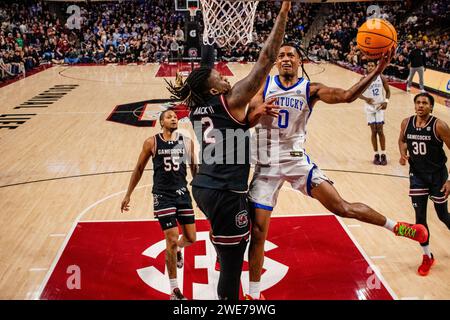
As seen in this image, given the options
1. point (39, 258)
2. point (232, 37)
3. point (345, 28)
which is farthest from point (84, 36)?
point (39, 258)

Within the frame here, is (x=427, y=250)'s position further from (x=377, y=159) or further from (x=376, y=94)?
(x=376, y=94)

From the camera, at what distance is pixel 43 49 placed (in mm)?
23219

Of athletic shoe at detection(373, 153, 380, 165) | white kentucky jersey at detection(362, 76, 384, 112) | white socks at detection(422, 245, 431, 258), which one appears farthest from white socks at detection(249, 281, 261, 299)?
white kentucky jersey at detection(362, 76, 384, 112)

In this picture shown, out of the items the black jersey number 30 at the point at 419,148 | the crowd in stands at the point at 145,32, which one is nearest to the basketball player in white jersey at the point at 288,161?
the black jersey number 30 at the point at 419,148

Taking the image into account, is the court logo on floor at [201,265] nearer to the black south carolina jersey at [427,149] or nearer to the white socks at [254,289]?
the white socks at [254,289]

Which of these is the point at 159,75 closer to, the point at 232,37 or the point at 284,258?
the point at 232,37

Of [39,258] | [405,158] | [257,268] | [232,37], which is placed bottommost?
[39,258]

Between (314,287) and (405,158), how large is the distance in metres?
1.62

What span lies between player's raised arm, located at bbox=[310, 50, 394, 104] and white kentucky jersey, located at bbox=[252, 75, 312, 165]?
0.09 meters

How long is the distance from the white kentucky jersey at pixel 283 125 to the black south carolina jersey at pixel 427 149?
1.32 metres

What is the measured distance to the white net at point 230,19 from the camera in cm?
614

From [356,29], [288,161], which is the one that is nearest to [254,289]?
[288,161]

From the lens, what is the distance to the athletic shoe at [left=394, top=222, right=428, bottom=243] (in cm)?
400

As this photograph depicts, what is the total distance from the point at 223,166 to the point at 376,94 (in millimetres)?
5607
